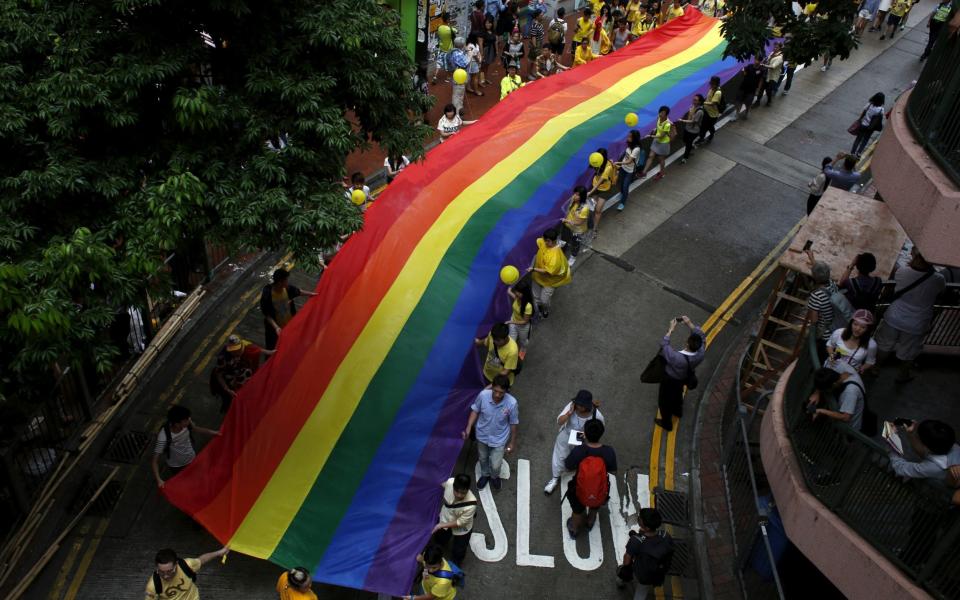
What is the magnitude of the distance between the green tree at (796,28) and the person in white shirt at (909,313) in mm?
3965

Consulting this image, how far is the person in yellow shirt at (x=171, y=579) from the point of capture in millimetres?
6988

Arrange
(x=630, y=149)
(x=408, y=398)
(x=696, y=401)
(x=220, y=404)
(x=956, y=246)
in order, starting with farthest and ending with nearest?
1. (x=630, y=149)
2. (x=696, y=401)
3. (x=220, y=404)
4. (x=408, y=398)
5. (x=956, y=246)

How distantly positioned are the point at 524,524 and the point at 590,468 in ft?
4.84

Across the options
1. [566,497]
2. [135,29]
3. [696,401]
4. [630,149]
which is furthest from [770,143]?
[135,29]

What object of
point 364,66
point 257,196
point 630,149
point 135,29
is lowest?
point 630,149

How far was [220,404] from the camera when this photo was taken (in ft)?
35.4

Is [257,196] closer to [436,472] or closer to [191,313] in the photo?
[436,472]

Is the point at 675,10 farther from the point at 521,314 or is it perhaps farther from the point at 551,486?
the point at 551,486

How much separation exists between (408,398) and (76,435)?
4.06 m

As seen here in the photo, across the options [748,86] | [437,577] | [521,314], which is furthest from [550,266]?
[748,86]

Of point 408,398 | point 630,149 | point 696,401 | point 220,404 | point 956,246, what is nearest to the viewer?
point 956,246

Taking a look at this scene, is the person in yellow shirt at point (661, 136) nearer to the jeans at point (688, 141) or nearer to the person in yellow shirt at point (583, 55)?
the jeans at point (688, 141)

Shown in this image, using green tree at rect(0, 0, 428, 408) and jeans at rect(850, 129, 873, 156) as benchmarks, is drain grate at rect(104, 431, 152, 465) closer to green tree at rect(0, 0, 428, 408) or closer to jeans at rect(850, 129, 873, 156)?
green tree at rect(0, 0, 428, 408)

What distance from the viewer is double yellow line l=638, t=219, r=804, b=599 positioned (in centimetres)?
1032
